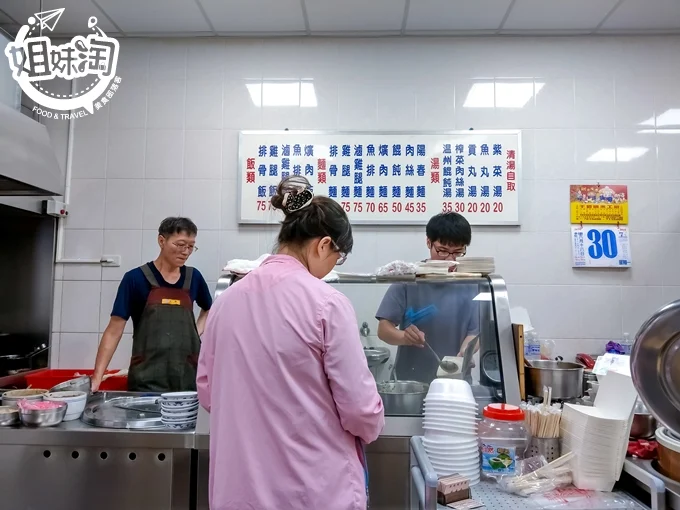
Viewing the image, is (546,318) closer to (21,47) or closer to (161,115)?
(161,115)

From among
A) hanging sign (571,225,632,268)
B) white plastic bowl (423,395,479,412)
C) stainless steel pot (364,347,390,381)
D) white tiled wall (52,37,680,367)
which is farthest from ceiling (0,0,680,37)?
white plastic bowl (423,395,479,412)

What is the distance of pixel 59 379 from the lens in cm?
274

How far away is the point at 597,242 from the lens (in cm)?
299

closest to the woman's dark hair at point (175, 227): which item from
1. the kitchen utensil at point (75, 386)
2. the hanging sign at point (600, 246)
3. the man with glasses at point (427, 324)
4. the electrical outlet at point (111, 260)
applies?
the electrical outlet at point (111, 260)

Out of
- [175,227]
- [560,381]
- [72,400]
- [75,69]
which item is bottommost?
[72,400]

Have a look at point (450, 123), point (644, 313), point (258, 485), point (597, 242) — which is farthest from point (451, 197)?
point (258, 485)

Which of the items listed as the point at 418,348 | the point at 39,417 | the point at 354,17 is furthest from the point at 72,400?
the point at 354,17

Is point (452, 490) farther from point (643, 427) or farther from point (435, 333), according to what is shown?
point (643, 427)

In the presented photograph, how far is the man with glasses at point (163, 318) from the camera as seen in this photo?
263cm

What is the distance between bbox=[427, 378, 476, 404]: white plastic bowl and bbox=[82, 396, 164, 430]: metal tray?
1010 millimetres

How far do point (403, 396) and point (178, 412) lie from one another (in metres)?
0.84

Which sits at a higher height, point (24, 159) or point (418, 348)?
point (24, 159)

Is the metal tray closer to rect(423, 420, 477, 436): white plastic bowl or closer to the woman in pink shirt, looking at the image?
the woman in pink shirt

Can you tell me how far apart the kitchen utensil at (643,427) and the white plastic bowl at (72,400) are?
2.04m
